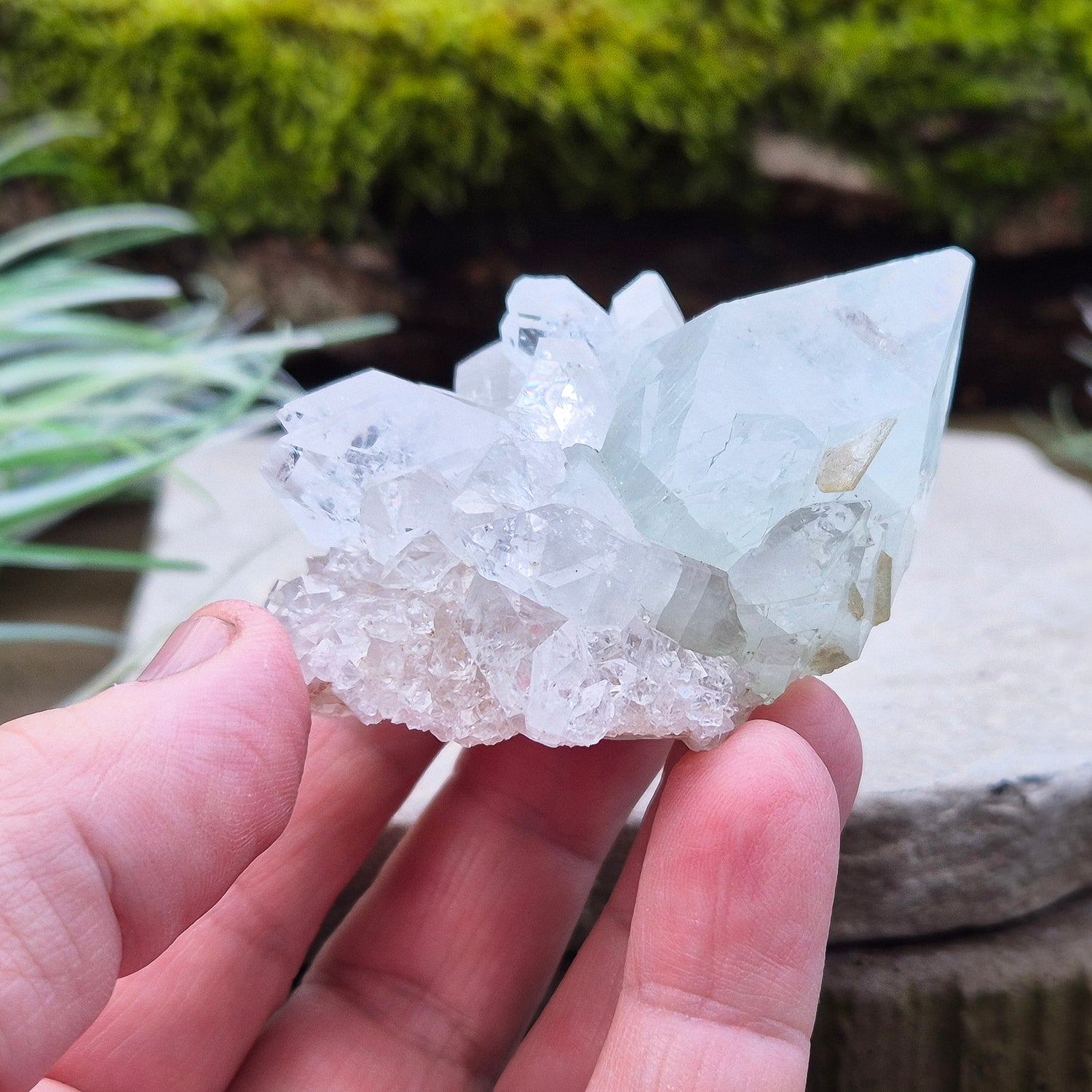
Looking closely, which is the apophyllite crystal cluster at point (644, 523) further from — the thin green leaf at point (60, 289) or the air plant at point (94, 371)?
the thin green leaf at point (60, 289)

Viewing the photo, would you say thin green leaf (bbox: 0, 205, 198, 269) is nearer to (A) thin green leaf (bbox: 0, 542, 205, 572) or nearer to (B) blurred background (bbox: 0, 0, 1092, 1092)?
(B) blurred background (bbox: 0, 0, 1092, 1092)

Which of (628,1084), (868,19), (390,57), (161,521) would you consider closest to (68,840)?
(628,1084)

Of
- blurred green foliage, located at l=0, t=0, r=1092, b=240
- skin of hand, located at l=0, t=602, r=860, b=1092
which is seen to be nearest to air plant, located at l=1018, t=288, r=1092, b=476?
blurred green foliage, located at l=0, t=0, r=1092, b=240

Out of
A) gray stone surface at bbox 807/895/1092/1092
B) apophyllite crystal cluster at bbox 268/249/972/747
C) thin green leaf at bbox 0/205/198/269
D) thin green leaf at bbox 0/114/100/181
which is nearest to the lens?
apophyllite crystal cluster at bbox 268/249/972/747

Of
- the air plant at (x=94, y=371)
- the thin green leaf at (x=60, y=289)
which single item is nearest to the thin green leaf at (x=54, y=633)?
the air plant at (x=94, y=371)

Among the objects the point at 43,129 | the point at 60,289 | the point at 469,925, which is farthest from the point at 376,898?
the point at 43,129
